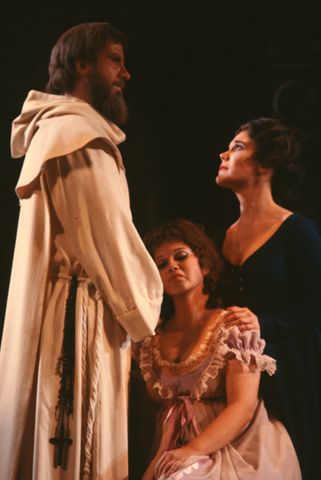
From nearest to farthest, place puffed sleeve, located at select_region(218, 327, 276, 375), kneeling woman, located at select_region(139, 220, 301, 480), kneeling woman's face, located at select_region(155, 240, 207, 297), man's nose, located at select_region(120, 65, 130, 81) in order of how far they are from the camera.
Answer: kneeling woman, located at select_region(139, 220, 301, 480) → puffed sleeve, located at select_region(218, 327, 276, 375) → kneeling woman's face, located at select_region(155, 240, 207, 297) → man's nose, located at select_region(120, 65, 130, 81)

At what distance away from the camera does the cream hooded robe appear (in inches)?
58.8

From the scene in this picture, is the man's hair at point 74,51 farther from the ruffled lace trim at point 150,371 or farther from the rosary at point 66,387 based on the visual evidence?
the ruffled lace trim at point 150,371

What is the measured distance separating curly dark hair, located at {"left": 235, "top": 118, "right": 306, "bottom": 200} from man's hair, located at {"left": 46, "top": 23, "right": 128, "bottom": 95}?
711 mm

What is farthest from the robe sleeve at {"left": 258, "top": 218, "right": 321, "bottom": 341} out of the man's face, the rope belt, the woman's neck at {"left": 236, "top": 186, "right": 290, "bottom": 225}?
the man's face

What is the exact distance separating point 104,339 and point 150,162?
863mm

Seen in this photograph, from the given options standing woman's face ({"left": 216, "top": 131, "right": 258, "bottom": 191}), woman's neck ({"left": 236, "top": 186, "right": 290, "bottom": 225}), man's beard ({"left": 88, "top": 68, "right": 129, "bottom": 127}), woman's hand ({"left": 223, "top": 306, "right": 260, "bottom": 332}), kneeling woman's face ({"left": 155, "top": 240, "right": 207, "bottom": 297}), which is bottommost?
woman's hand ({"left": 223, "top": 306, "right": 260, "bottom": 332})

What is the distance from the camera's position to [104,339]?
5.22 ft

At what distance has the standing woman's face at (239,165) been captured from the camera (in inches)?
80.4

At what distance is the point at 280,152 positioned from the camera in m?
2.03

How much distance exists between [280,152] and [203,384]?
98cm

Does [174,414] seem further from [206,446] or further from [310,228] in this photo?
[310,228]

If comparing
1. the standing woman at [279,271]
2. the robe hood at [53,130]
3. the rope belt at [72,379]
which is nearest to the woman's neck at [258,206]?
the standing woman at [279,271]

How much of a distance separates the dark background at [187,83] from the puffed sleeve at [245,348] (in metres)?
0.55

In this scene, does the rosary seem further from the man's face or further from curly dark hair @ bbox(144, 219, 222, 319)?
the man's face
